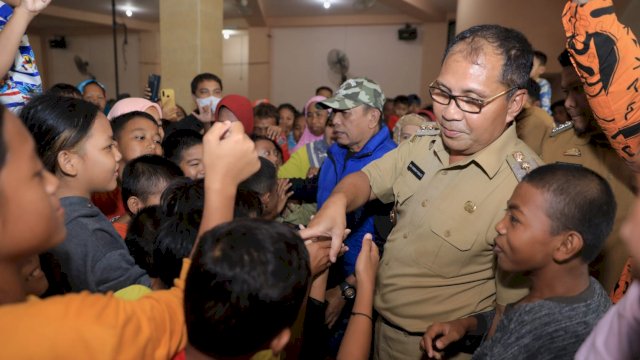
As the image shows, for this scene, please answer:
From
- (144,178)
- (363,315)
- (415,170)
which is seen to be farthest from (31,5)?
(363,315)

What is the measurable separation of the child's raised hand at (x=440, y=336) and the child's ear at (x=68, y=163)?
52.6 inches

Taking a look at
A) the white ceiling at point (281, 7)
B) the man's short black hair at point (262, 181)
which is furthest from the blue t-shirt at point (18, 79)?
the white ceiling at point (281, 7)

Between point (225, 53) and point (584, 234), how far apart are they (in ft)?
43.0

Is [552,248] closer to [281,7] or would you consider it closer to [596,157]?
[596,157]

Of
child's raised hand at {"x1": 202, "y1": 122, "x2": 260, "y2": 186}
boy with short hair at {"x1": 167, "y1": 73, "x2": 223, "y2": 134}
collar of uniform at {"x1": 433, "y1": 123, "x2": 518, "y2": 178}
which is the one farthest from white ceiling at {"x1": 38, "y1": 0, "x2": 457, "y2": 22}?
child's raised hand at {"x1": 202, "y1": 122, "x2": 260, "y2": 186}

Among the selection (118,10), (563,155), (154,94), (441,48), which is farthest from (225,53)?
(563,155)

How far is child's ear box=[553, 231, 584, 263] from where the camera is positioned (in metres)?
1.12

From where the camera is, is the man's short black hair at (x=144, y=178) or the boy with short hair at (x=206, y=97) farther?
the boy with short hair at (x=206, y=97)

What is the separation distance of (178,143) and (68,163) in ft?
3.59

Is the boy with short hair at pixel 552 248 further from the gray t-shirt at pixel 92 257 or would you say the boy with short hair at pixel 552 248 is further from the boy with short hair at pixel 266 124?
the boy with short hair at pixel 266 124

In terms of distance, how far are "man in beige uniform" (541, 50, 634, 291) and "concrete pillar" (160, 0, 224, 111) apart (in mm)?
Result: 3903

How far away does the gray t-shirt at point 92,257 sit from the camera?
1251 millimetres

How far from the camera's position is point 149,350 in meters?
0.81

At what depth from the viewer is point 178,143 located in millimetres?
2584
